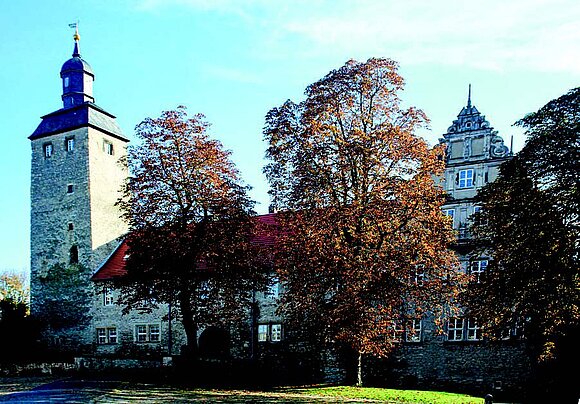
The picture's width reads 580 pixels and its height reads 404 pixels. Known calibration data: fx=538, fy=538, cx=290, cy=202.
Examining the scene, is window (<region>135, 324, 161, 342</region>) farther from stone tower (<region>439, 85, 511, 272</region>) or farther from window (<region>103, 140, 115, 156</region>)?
stone tower (<region>439, 85, 511, 272</region>)

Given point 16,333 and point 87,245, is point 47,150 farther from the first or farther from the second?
point 16,333

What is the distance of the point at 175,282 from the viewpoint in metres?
21.5

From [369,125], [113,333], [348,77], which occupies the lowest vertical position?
[113,333]

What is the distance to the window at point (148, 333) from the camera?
29422 millimetres

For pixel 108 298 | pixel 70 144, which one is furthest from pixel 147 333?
pixel 70 144

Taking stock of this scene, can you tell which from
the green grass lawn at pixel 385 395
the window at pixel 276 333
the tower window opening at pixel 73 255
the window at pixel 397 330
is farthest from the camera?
the tower window opening at pixel 73 255

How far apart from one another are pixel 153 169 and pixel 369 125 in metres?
8.73

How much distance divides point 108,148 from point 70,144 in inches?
87.7

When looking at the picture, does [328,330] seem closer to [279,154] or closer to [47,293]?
[279,154]

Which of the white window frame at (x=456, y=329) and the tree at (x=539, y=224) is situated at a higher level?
the tree at (x=539, y=224)

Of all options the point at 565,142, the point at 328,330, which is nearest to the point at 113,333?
the point at 328,330

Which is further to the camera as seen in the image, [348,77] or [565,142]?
[348,77]

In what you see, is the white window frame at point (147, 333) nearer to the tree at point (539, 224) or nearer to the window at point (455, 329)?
the window at point (455, 329)

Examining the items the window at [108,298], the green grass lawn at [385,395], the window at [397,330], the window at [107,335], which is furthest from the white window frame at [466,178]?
the window at [107,335]
